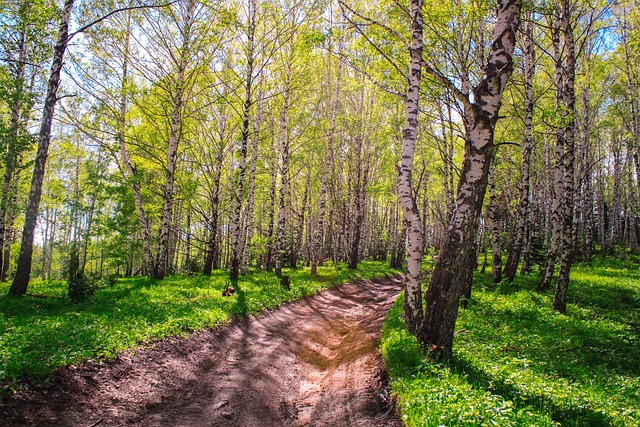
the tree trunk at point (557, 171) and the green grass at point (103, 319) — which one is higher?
the tree trunk at point (557, 171)

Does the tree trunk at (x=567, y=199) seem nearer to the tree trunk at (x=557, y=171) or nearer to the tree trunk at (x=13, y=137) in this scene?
the tree trunk at (x=557, y=171)

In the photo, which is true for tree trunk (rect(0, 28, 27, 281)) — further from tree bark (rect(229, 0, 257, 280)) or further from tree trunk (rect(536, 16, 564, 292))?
tree trunk (rect(536, 16, 564, 292))

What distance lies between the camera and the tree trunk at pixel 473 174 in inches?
240

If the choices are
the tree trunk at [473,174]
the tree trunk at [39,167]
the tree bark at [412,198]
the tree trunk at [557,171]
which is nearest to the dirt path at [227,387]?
the tree bark at [412,198]

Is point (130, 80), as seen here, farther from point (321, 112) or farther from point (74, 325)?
point (74, 325)

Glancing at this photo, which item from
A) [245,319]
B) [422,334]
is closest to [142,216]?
[245,319]

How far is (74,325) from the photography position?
278 inches

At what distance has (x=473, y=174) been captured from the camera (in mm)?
6145

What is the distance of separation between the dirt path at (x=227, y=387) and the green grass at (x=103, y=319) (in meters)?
0.35

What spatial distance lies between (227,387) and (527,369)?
568 centimetres

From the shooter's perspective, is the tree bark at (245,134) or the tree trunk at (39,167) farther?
the tree bark at (245,134)

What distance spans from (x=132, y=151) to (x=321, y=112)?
1291 centimetres

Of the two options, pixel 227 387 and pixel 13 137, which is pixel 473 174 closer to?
pixel 227 387

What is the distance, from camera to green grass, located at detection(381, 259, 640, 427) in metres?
4.34
